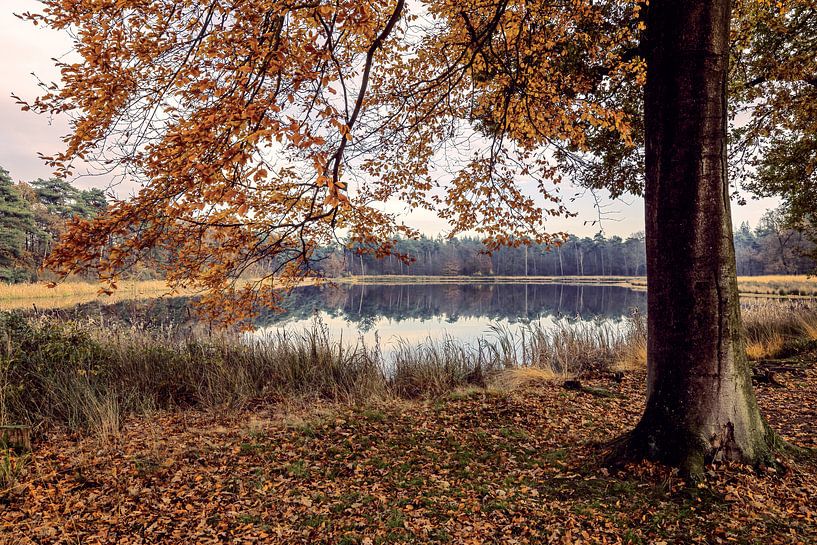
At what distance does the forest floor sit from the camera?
9.86 ft

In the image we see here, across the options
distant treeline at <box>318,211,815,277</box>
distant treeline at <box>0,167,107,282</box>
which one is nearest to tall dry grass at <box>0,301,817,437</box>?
distant treeline at <box>0,167,107,282</box>

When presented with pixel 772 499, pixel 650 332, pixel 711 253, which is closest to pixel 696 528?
pixel 772 499

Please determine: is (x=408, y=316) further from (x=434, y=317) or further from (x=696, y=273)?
(x=696, y=273)

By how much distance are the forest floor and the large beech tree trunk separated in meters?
0.29

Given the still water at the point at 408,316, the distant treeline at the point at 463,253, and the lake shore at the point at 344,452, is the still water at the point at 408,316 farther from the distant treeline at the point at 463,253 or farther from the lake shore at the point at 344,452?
the distant treeline at the point at 463,253

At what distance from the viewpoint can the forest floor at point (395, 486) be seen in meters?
3.00

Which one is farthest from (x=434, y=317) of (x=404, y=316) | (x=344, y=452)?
(x=344, y=452)

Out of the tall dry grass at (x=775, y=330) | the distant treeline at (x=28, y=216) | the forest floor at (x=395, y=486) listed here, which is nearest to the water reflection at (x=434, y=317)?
the tall dry grass at (x=775, y=330)

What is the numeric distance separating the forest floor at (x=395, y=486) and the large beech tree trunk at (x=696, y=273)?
0.95 ft

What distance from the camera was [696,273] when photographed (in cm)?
348

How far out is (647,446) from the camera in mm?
3602

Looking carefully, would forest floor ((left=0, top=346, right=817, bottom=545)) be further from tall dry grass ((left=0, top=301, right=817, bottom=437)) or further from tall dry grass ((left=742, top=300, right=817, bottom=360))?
tall dry grass ((left=742, top=300, right=817, bottom=360))

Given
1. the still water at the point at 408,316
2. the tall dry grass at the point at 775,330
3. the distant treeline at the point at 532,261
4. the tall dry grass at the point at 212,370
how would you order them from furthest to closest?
1. the distant treeline at the point at 532,261
2. the still water at the point at 408,316
3. the tall dry grass at the point at 775,330
4. the tall dry grass at the point at 212,370

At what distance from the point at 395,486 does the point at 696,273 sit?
3076 millimetres
